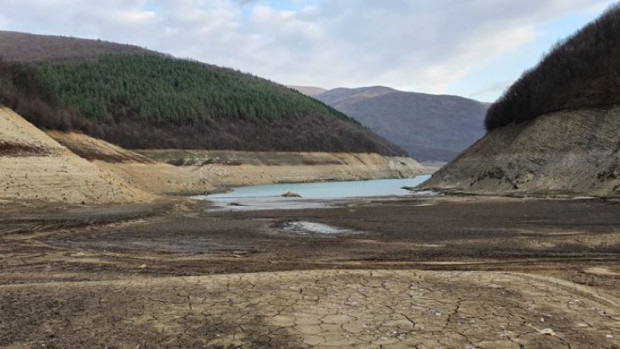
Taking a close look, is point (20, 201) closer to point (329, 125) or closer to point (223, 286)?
point (223, 286)

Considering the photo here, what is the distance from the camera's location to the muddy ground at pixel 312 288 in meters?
7.33

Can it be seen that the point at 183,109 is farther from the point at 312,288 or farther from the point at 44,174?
the point at 312,288

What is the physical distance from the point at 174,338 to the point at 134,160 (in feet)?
198

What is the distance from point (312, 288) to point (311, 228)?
1472 cm

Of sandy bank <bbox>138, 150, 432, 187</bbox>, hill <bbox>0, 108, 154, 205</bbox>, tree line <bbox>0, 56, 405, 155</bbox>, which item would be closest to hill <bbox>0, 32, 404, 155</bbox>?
tree line <bbox>0, 56, 405, 155</bbox>

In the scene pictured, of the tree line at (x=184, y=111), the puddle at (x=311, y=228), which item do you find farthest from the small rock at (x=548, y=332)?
the tree line at (x=184, y=111)

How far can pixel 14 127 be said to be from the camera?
37875 mm

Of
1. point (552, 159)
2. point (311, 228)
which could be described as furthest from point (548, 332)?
point (552, 159)

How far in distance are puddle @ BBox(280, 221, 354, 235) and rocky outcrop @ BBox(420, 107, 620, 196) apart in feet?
80.5

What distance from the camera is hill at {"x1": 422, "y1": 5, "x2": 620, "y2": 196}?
43.2 meters

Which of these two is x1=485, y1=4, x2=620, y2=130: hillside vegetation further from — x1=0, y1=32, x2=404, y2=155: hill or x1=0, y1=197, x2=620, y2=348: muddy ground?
x1=0, y1=32, x2=404, y2=155: hill

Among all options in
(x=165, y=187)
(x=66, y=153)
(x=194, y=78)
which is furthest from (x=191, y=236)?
(x=194, y=78)

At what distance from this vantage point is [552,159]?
4731cm

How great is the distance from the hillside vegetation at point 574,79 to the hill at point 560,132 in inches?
4.4
